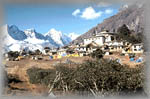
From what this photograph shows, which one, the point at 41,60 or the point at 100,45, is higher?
the point at 100,45

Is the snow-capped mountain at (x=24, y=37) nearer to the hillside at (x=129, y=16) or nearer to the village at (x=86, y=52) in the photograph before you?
the village at (x=86, y=52)

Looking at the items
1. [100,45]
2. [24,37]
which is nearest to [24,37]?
[24,37]

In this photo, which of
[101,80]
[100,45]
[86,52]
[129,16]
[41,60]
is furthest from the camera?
[100,45]

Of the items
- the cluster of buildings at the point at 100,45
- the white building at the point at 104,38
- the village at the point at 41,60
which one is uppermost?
the white building at the point at 104,38

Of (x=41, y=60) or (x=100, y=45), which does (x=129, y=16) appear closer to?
(x=41, y=60)

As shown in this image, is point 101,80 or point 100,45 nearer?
point 101,80

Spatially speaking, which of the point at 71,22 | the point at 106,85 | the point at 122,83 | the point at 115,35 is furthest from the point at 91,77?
the point at 115,35

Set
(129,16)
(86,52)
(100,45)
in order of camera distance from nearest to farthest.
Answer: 1. (129,16)
2. (86,52)
3. (100,45)

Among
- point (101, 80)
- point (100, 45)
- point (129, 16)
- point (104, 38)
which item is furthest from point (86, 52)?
point (101, 80)

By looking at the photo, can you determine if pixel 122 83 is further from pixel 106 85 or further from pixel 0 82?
pixel 0 82

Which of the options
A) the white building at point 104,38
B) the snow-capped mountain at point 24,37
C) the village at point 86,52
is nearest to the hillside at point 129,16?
the village at point 86,52

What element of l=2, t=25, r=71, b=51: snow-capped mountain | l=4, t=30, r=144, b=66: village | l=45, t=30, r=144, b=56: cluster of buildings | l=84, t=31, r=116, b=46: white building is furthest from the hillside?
l=84, t=31, r=116, b=46: white building

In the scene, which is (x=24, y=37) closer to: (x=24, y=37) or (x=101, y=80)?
(x=24, y=37)

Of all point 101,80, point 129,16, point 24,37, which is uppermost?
point 129,16
